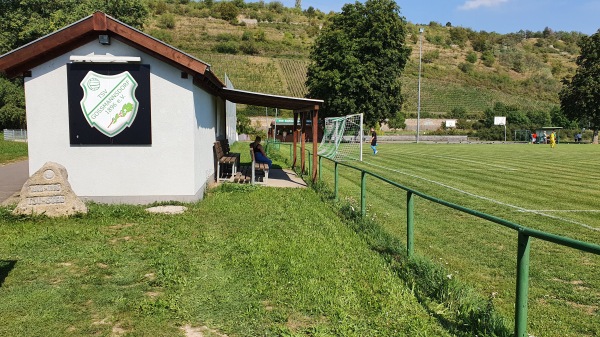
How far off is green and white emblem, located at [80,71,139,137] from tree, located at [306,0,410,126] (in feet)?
138

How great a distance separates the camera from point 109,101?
10.2 meters

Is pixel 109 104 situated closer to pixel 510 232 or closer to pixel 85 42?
pixel 85 42

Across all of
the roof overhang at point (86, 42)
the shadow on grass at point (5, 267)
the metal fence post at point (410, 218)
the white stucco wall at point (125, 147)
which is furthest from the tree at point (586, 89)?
the shadow on grass at point (5, 267)

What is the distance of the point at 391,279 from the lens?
5.52 meters

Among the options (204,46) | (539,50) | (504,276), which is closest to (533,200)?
(504,276)

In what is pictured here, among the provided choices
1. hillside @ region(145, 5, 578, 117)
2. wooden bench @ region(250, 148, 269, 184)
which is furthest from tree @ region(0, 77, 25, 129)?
wooden bench @ region(250, 148, 269, 184)

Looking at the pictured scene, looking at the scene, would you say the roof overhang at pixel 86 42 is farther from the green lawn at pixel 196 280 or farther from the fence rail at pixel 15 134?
the fence rail at pixel 15 134

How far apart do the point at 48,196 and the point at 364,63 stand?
4682 cm

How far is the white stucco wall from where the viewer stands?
10.0 metres

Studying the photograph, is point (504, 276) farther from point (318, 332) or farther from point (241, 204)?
point (241, 204)

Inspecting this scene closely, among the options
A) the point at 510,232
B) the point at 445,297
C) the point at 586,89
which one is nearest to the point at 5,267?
the point at 445,297

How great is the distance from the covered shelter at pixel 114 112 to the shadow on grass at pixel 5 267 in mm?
4236

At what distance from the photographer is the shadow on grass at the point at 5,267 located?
5.58 metres

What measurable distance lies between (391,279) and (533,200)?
26.5ft
